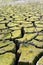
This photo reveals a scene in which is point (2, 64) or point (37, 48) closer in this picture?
point (2, 64)

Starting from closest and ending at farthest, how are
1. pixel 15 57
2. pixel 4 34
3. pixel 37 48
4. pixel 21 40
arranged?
pixel 15 57
pixel 37 48
pixel 21 40
pixel 4 34

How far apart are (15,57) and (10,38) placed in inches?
17.0

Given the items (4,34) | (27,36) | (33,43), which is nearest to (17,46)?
(33,43)

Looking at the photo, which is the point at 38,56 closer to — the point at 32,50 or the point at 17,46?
the point at 32,50

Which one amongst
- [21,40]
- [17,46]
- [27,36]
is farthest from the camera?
[27,36]

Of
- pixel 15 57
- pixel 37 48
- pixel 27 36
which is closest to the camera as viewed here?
pixel 15 57

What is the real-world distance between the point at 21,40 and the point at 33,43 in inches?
6.3

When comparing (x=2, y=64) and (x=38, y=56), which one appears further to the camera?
(x=38, y=56)

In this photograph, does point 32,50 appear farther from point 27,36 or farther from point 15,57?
point 27,36

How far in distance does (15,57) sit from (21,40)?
0.35m

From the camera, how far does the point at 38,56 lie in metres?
1.20

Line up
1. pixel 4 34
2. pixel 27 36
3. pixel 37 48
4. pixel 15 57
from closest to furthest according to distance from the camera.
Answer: pixel 15 57 < pixel 37 48 < pixel 27 36 < pixel 4 34

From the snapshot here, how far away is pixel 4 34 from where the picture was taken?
1.77 metres

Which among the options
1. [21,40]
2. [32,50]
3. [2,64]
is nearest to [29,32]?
[21,40]
